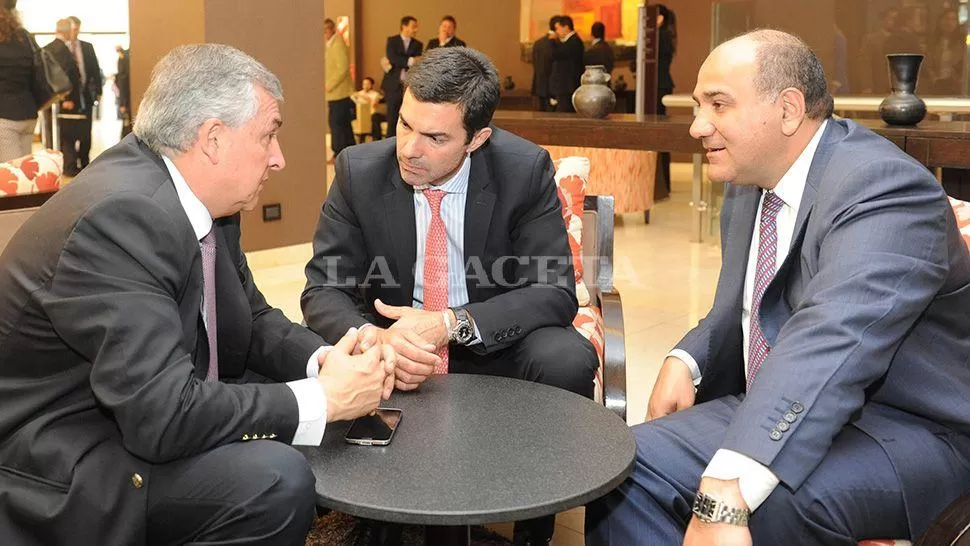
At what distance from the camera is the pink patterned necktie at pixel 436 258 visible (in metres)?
2.95

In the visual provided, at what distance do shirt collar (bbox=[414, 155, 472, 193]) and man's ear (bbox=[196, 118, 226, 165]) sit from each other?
101 centimetres

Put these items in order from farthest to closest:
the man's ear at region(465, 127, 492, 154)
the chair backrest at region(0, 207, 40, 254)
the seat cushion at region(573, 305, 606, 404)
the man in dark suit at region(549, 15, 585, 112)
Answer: the man in dark suit at region(549, 15, 585, 112)
the chair backrest at region(0, 207, 40, 254)
the seat cushion at region(573, 305, 606, 404)
the man's ear at region(465, 127, 492, 154)

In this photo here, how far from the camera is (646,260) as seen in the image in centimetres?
705

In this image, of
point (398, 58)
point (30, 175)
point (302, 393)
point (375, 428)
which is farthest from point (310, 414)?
point (398, 58)

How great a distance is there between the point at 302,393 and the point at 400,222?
1.07 meters

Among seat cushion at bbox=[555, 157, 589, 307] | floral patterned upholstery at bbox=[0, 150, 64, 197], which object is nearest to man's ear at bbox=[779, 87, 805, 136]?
seat cushion at bbox=[555, 157, 589, 307]

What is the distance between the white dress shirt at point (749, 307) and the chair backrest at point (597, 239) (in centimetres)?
94

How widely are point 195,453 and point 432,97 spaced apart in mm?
1253

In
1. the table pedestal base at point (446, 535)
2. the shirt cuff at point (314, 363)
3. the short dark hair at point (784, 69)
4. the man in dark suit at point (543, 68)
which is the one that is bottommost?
the table pedestal base at point (446, 535)

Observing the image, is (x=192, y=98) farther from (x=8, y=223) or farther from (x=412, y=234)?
(x=8, y=223)

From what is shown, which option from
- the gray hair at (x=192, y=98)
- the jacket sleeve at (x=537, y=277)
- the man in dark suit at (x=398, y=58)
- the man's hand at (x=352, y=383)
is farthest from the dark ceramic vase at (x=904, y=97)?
the man in dark suit at (x=398, y=58)

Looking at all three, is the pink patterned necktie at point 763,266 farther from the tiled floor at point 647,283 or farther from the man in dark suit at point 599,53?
the man in dark suit at point 599,53

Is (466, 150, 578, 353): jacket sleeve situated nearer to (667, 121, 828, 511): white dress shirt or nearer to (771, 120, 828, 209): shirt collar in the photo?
(667, 121, 828, 511): white dress shirt

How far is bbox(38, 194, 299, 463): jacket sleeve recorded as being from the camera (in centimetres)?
172
